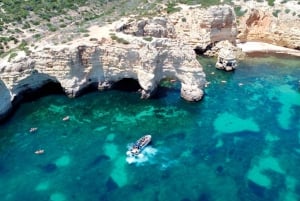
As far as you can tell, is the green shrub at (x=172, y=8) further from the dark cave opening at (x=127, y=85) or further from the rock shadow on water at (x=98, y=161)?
the rock shadow on water at (x=98, y=161)

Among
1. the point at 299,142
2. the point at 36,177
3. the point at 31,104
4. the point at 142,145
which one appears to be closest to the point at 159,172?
the point at 142,145

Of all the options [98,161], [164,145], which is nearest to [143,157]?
[164,145]

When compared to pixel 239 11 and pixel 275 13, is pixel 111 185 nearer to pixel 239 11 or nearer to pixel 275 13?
pixel 239 11

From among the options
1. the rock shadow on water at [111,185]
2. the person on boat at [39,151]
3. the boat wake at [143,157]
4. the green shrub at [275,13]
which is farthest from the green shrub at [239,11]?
the person on boat at [39,151]

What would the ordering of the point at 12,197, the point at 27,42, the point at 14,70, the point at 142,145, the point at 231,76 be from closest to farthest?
the point at 12,197 → the point at 142,145 → the point at 14,70 → the point at 27,42 → the point at 231,76

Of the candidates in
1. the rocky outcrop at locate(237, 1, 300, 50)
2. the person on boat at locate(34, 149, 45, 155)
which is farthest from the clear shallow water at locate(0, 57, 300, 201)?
the rocky outcrop at locate(237, 1, 300, 50)

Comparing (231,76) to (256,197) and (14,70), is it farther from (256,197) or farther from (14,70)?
(14,70)
